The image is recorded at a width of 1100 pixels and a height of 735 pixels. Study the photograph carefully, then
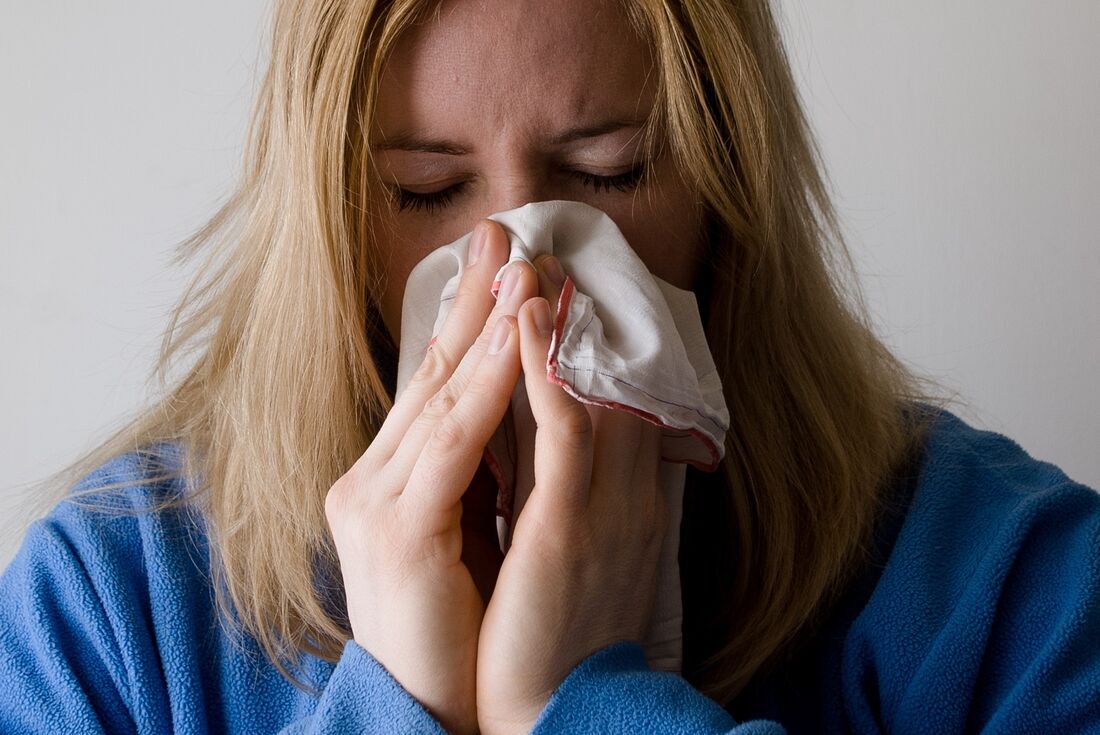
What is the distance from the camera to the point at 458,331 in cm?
94

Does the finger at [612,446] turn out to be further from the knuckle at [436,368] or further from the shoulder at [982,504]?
the shoulder at [982,504]

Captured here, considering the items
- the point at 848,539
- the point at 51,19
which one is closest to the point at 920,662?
the point at 848,539

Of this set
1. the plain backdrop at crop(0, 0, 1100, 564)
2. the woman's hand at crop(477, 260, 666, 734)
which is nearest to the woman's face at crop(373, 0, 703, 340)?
the woman's hand at crop(477, 260, 666, 734)

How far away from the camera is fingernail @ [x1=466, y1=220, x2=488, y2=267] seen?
94cm

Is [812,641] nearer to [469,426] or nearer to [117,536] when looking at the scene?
[469,426]

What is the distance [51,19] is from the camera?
5.01 ft

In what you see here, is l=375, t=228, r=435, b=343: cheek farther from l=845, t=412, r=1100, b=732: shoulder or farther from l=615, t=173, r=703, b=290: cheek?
l=845, t=412, r=1100, b=732: shoulder

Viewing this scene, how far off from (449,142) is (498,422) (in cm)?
23

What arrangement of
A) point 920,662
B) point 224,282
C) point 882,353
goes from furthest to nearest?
point 882,353 → point 224,282 → point 920,662

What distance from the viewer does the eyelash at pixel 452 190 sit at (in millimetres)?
1007

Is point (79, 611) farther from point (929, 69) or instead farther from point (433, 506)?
point (929, 69)

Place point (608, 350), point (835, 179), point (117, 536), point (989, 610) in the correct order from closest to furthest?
point (608, 350)
point (989, 610)
point (117, 536)
point (835, 179)

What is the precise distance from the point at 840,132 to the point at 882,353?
37 cm

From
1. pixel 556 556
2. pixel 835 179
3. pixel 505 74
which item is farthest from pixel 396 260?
pixel 835 179
